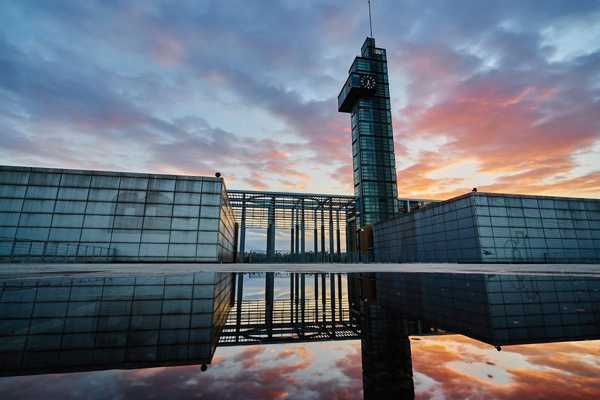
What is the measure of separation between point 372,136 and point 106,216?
182 feet

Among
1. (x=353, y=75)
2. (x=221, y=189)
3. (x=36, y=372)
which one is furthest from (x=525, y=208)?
(x=353, y=75)

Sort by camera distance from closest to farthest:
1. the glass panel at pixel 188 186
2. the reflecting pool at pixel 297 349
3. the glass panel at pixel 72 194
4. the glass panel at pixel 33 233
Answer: the reflecting pool at pixel 297 349 → the glass panel at pixel 33 233 → the glass panel at pixel 72 194 → the glass panel at pixel 188 186

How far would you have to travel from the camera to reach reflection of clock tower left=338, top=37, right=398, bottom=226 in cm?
6281

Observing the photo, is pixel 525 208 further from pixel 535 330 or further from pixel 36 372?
pixel 36 372

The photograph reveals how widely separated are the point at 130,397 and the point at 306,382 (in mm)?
1051

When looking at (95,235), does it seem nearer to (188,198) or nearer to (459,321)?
(188,198)

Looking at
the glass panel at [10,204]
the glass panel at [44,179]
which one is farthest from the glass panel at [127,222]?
the glass panel at [10,204]

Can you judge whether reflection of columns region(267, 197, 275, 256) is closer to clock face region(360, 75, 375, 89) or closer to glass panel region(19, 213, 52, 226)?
glass panel region(19, 213, 52, 226)

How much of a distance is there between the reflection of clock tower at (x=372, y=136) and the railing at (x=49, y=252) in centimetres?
4897

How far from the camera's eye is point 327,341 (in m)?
3.04

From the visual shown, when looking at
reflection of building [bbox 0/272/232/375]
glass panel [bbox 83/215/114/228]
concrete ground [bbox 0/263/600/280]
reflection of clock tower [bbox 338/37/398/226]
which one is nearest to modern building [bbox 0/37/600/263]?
glass panel [bbox 83/215/114/228]

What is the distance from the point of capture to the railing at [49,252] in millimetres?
23844

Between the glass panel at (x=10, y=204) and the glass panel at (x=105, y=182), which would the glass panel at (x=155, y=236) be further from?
the glass panel at (x=10, y=204)

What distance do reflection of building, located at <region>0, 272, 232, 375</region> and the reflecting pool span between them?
2cm
